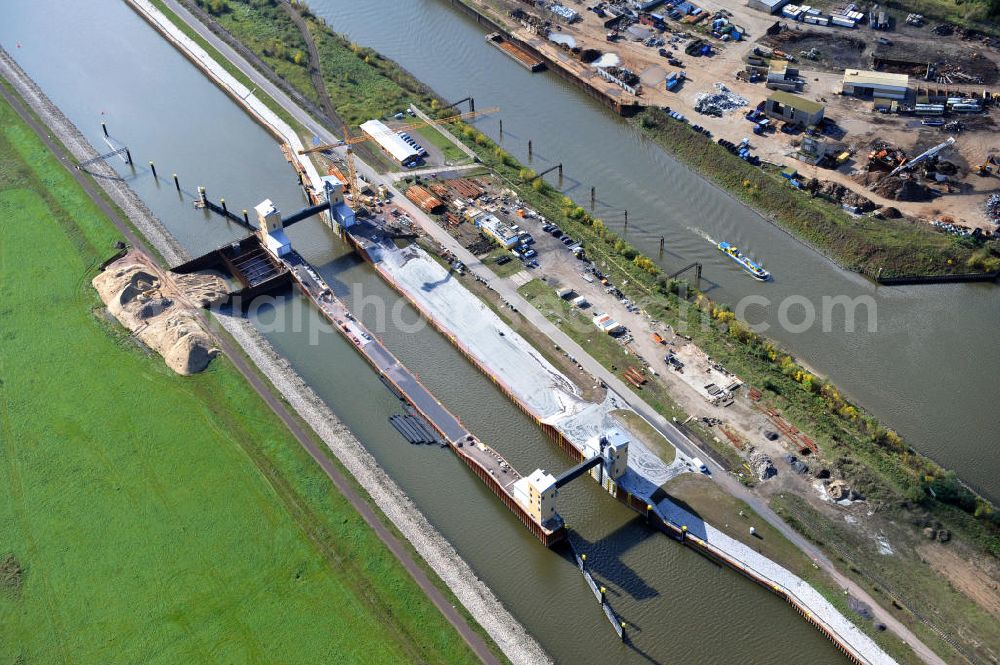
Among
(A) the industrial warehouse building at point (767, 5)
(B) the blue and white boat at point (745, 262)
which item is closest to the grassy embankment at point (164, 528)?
(B) the blue and white boat at point (745, 262)

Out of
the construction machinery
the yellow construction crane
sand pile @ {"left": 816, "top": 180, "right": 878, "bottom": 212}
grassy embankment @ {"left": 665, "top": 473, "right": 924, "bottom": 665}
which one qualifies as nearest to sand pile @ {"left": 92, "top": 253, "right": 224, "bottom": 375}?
the yellow construction crane

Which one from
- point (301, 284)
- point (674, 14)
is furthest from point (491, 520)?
point (674, 14)

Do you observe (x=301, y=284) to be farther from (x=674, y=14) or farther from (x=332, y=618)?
(x=674, y=14)

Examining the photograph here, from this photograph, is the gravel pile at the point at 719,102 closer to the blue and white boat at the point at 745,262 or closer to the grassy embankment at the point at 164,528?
the blue and white boat at the point at 745,262

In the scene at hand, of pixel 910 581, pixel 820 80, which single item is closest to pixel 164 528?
pixel 910 581

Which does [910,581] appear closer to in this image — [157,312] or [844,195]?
[844,195]

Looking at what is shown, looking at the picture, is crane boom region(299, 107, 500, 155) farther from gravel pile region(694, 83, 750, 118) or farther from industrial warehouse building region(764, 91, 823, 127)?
industrial warehouse building region(764, 91, 823, 127)
